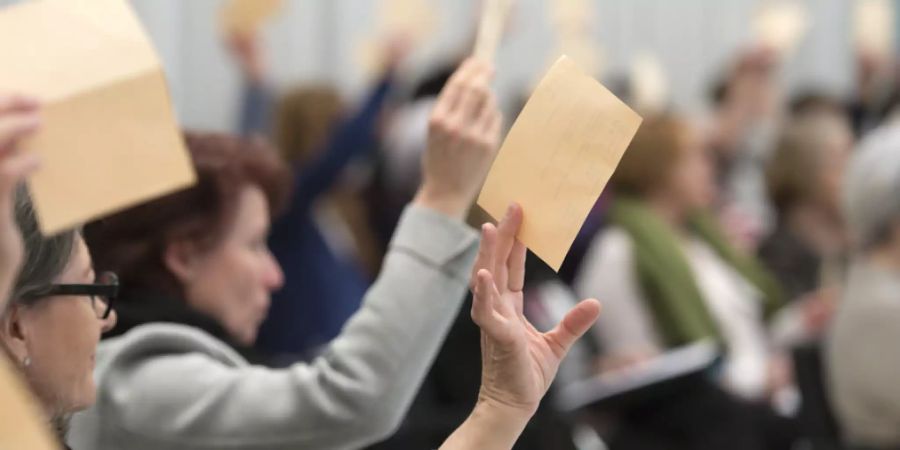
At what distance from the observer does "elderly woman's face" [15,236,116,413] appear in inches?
37.5

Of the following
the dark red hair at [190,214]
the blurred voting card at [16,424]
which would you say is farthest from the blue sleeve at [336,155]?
the blurred voting card at [16,424]

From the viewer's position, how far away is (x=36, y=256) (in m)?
0.93

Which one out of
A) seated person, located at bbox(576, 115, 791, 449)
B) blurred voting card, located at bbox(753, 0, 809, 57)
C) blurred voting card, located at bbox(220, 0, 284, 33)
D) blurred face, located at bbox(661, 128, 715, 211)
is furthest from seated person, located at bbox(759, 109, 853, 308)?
blurred voting card, located at bbox(220, 0, 284, 33)

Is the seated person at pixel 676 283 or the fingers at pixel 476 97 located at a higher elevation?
the fingers at pixel 476 97

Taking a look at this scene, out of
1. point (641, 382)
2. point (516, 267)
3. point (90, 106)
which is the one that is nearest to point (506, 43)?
point (641, 382)

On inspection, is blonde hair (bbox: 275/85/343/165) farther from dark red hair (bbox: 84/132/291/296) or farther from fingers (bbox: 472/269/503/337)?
fingers (bbox: 472/269/503/337)

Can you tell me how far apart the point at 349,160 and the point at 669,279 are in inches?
30.1

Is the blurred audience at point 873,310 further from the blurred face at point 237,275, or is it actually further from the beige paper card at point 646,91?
the blurred face at point 237,275

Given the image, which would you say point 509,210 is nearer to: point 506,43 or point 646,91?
point 646,91

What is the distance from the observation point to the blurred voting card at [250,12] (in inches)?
97.4

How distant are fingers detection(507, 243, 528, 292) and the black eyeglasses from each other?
31 centimetres

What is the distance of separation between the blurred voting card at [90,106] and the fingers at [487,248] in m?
0.21

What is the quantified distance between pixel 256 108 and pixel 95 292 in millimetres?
2270

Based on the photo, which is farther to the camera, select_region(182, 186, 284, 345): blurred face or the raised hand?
select_region(182, 186, 284, 345): blurred face
